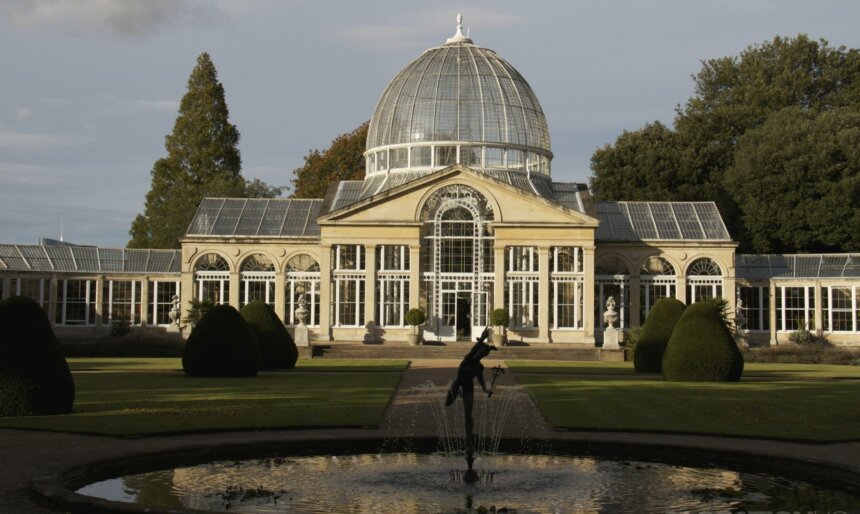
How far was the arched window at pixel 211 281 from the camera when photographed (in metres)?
58.0

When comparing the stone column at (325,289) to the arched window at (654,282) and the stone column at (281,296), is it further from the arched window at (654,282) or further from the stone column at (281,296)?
the arched window at (654,282)

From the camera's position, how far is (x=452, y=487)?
15445mm

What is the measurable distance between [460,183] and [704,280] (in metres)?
14.3

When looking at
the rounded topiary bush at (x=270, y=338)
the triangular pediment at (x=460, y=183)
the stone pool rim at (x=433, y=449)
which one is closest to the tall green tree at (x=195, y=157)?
the triangular pediment at (x=460, y=183)

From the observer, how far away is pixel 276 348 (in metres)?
37.9

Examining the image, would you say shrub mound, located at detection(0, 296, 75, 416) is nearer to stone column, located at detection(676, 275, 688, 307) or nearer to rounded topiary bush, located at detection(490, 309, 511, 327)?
rounded topiary bush, located at detection(490, 309, 511, 327)

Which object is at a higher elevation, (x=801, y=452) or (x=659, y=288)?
(x=659, y=288)

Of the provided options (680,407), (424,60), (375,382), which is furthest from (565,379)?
(424,60)

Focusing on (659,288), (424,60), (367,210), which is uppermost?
(424,60)

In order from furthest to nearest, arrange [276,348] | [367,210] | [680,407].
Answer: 1. [367,210]
2. [276,348]
3. [680,407]

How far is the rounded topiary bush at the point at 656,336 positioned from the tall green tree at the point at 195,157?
4343 centimetres

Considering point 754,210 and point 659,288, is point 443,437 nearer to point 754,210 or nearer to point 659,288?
point 659,288

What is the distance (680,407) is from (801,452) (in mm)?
6677

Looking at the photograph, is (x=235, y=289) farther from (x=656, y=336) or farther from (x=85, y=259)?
(x=656, y=336)
